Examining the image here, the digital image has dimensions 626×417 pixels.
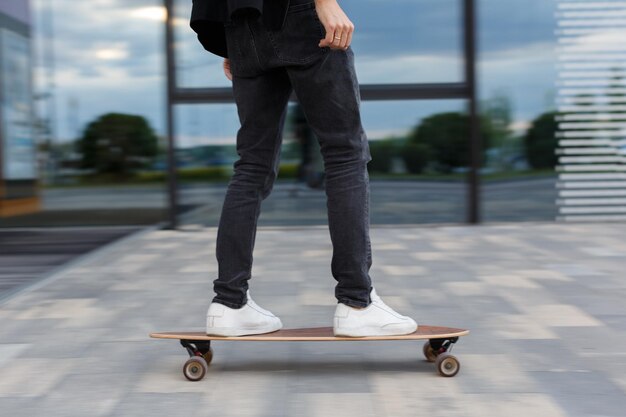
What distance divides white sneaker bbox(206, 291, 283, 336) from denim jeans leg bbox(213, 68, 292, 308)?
24mm

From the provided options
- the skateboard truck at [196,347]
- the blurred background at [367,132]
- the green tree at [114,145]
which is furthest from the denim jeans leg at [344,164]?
the green tree at [114,145]

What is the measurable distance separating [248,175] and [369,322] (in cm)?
59

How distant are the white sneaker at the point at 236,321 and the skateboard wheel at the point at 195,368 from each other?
9 cm

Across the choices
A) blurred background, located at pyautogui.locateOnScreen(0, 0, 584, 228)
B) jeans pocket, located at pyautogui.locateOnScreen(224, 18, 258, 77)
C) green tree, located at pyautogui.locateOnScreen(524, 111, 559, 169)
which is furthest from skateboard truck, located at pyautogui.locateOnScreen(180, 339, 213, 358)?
green tree, located at pyautogui.locateOnScreen(524, 111, 559, 169)

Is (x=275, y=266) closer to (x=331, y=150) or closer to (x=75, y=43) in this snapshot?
(x=331, y=150)

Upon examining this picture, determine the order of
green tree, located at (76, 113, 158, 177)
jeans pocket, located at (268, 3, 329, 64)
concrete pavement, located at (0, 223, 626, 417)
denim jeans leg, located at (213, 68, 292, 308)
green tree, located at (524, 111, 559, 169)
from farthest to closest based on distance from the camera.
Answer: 1. green tree, located at (76, 113, 158, 177)
2. green tree, located at (524, 111, 559, 169)
3. denim jeans leg, located at (213, 68, 292, 308)
4. jeans pocket, located at (268, 3, 329, 64)
5. concrete pavement, located at (0, 223, 626, 417)

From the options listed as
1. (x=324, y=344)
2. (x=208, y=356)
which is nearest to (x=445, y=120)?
(x=324, y=344)

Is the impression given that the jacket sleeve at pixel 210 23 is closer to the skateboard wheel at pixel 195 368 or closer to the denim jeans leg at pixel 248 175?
the denim jeans leg at pixel 248 175

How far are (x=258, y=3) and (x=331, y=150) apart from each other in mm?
489

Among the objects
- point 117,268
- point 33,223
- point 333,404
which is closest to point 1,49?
point 33,223

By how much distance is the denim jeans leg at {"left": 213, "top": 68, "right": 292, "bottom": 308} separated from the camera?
2.50m

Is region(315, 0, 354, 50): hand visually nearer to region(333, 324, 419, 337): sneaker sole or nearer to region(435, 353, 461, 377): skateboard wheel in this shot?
region(333, 324, 419, 337): sneaker sole

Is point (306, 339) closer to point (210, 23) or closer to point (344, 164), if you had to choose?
point (344, 164)

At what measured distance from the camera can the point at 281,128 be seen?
2594 mm
